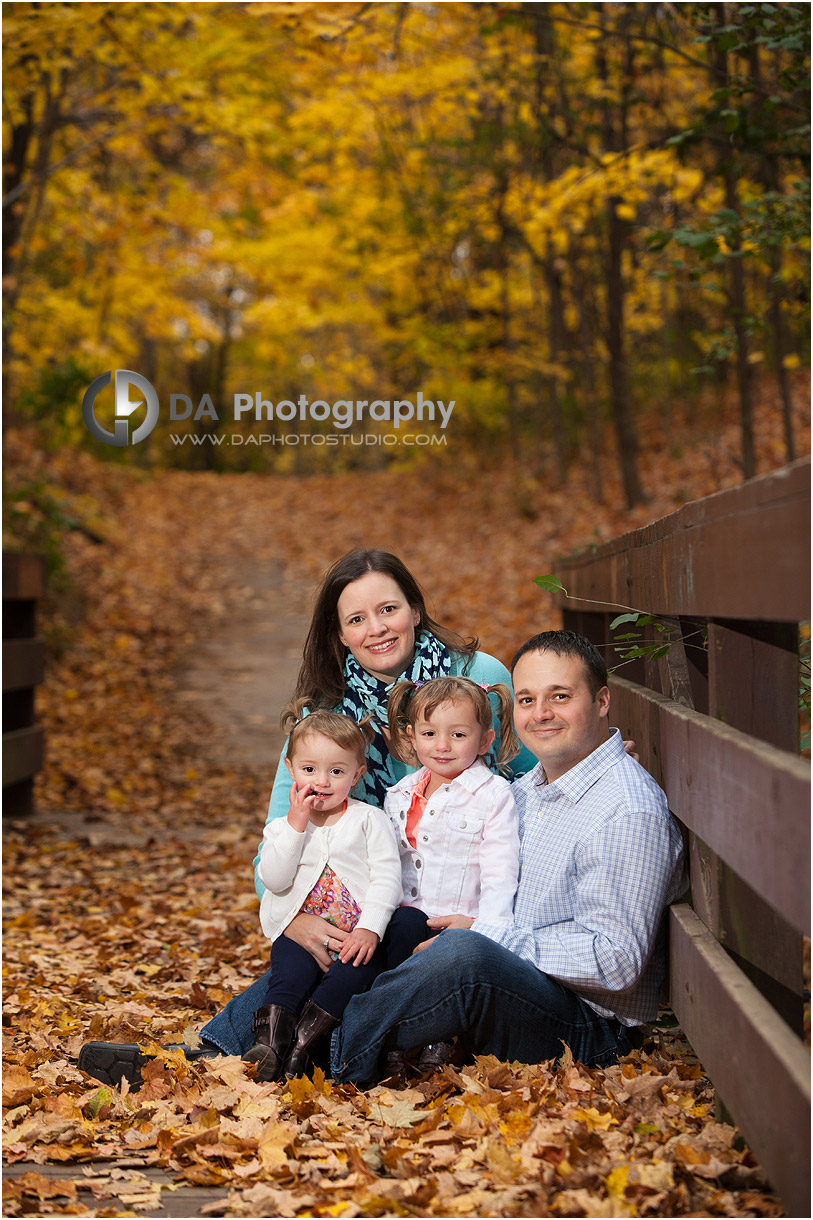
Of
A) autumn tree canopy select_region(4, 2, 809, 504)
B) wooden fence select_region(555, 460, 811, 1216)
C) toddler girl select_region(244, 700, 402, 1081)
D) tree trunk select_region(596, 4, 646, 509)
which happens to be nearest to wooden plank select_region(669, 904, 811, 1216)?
wooden fence select_region(555, 460, 811, 1216)

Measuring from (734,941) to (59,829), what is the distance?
5.66 metres

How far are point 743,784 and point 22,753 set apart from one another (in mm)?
6111

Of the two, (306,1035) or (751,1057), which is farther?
(306,1035)

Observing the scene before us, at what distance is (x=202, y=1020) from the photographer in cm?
378

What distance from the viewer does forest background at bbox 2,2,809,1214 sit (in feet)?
18.1

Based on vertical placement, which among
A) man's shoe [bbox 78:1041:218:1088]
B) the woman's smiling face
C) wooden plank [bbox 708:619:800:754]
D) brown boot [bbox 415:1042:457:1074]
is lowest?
man's shoe [bbox 78:1041:218:1088]

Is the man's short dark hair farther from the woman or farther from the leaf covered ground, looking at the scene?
the leaf covered ground

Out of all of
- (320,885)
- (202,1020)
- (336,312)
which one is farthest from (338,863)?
(336,312)

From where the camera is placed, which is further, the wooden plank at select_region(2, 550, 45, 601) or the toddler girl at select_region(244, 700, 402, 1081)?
the wooden plank at select_region(2, 550, 45, 601)

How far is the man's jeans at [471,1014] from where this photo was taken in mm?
2811

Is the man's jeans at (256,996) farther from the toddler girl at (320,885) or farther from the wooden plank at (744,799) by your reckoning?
the wooden plank at (744,799)

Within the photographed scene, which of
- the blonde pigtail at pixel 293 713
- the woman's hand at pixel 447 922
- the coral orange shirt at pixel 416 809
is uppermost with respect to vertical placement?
the blonde pigtail at pixel 293 713

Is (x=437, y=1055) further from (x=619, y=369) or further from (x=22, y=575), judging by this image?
(x=619, y=369)

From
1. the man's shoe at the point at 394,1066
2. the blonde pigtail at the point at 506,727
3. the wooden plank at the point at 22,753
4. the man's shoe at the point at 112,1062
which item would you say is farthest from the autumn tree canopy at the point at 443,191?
the wooden plank at the point at 22,753
